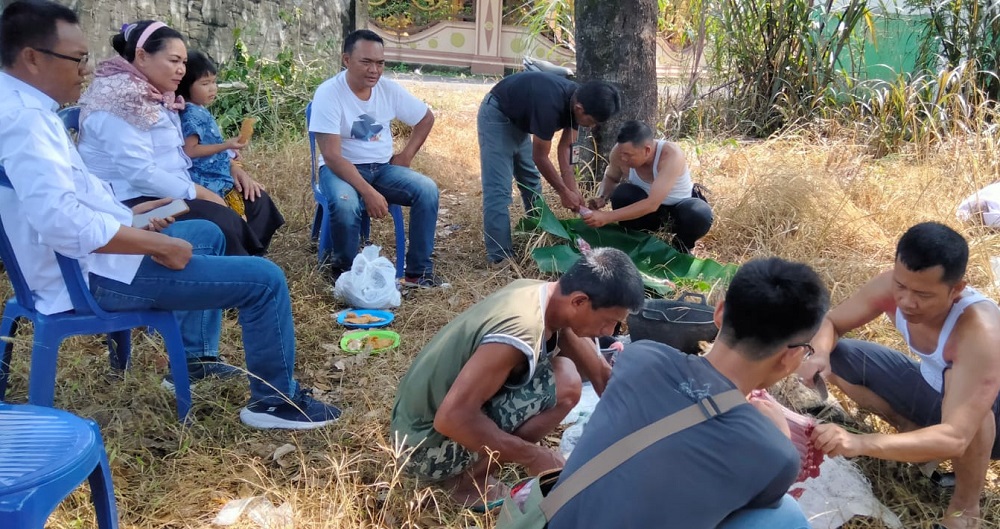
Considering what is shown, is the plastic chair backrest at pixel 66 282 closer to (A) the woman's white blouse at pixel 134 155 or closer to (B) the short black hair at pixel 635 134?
(A) the woman's white blouse at pixel 134 155

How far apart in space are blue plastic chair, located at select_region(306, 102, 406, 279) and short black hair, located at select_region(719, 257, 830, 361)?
122 inches

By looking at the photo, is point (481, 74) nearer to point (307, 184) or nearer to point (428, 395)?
point (307, 184)

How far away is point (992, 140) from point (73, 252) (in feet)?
19.8

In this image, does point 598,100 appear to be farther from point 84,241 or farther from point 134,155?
point 84,241

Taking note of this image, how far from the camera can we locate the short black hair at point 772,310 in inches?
67.9

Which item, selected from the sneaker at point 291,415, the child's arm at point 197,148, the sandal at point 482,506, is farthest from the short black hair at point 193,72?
the sandal at point 482,506

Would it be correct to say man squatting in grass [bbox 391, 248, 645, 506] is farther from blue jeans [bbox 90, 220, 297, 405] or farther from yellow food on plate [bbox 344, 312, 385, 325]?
yellow food on plate [bbox 344, 312, 385, 325]

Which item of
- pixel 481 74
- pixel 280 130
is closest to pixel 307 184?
pixel 280 130

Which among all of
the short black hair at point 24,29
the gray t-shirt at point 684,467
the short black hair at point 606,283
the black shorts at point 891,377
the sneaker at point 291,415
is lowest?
the sneaker at point 291,415

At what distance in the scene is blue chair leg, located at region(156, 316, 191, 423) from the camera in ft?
9.12

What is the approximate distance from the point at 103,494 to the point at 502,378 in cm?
112

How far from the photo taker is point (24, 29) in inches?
93.0

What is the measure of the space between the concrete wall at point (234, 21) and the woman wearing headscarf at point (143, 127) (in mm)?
2850

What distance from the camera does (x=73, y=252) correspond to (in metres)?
2.38
